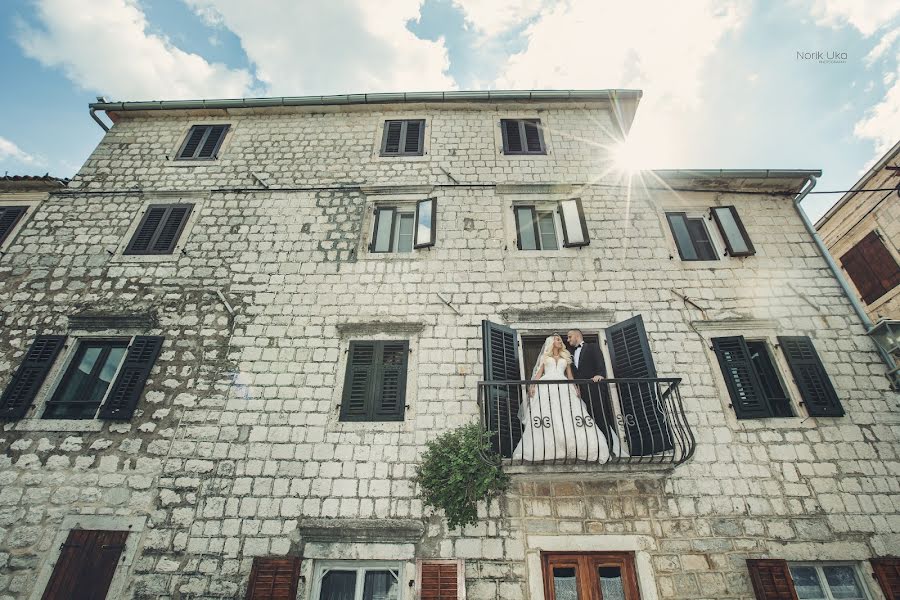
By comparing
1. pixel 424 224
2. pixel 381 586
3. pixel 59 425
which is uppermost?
pixel 424 224

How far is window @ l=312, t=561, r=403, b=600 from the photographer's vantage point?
5031mm

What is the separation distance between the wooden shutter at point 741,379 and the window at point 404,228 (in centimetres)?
518

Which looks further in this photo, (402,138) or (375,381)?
(402,138)

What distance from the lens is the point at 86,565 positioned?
519cm

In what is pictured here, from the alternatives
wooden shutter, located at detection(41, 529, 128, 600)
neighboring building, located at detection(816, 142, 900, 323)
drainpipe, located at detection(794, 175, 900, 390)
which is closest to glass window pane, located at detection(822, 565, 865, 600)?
drainpipe, located at detection(794, 175, 900, 390)

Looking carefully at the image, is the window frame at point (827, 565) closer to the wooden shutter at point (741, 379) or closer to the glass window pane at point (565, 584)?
the wooden shutter at point (741, 379)

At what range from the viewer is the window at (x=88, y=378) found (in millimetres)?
6113

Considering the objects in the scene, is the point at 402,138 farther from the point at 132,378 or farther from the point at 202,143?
the point at 132,378

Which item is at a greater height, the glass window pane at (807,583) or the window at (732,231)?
the window at (732,231)

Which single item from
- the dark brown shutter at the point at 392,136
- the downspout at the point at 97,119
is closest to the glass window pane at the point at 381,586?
the dark brown shutter at the point at 392,136

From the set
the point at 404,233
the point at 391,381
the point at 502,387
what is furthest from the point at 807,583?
the point at 404,233

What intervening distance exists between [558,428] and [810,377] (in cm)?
426

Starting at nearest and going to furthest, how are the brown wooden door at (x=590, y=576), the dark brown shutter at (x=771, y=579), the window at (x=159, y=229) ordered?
the dark brown shutter at (x=771, y=579), the brown wooden door at (x=590, y=576), the window at (x=159, y=229)

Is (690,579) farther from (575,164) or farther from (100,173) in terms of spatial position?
(100,173)
